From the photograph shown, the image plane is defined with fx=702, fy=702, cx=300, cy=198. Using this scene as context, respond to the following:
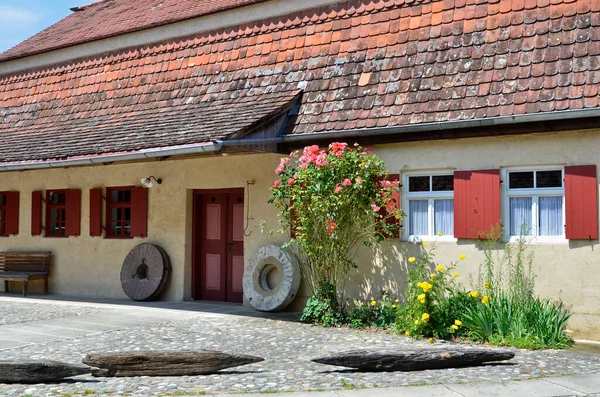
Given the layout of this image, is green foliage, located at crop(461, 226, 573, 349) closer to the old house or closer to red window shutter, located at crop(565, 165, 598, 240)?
the old house

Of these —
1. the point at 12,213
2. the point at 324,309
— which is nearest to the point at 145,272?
the point at 12,213

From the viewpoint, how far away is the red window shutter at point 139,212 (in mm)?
13445

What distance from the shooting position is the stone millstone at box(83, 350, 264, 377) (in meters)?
6.89

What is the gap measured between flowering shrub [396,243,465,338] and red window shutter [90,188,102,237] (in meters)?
6.93

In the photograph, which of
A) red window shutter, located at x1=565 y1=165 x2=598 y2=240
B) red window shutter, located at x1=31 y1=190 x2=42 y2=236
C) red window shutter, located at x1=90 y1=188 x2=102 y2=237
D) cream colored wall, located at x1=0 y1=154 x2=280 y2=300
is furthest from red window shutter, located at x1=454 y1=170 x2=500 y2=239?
red window shutter, located at x1=31 y1=190 x2=42 y2=236

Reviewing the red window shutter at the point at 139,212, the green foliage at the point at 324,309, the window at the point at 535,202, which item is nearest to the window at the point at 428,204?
the window at the point at 535,202

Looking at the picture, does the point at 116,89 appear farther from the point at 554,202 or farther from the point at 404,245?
the point at 554,202

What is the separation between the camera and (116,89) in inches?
578

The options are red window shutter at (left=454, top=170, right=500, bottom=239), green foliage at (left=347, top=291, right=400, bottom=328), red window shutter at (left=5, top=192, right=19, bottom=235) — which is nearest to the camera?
red window shutter at (left=454, top=170, right=500, bottom=239)

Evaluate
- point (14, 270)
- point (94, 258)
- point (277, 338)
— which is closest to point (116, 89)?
point (94, 258)

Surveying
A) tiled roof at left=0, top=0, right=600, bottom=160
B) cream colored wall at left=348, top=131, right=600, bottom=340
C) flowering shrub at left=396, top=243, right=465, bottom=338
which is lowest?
flowering shrub at left=396, top=243, right=465, bottom=338

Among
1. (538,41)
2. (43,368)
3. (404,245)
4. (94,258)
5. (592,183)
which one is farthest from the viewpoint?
(94,258)

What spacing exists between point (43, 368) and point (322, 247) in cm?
471

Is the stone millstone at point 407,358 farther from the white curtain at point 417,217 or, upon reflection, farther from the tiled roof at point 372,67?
the tiled roof at point 372,67
